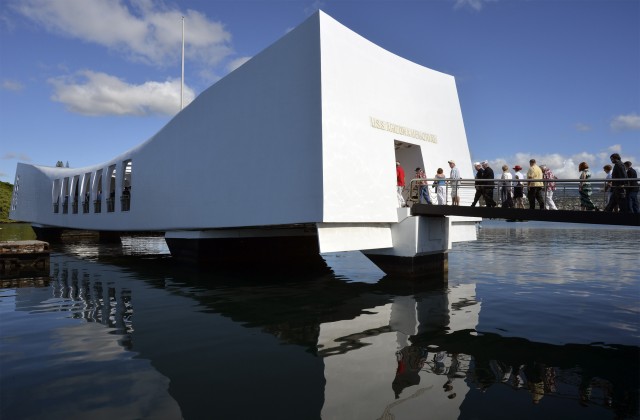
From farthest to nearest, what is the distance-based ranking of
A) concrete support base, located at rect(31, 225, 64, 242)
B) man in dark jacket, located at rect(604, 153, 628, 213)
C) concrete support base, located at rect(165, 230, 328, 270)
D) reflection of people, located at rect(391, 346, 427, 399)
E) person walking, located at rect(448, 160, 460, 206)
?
1. concrete support base, located at rect(31, 225, 64, 242)
2. concrete support base, located at rect(165, 230, 328, 270)
3. person walking, located at rect(448, 160, 460, 206)
4. man in dark jacket, located at rect(604, 153, 628, 213)
5. reflection of people, located at rect(391, 346, 427, 399)

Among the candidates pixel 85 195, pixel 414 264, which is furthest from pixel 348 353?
pixel 85 195

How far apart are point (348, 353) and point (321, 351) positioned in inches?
19.1

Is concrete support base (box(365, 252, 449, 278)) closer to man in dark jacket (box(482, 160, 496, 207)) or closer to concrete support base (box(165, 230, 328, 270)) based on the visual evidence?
man in dark jacket (box(482, 160, 496, 207))

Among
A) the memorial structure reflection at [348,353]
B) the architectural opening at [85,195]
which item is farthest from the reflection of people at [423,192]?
the architectural opening at [85,195]

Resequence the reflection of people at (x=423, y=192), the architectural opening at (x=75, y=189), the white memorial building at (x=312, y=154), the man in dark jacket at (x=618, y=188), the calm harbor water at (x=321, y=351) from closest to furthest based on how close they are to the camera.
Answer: the calm harbor water at (x=321, y=351), the man in dark jacket at (x=618, y=188), the white memorial building at (x=312, y=154), the reflection of people at (x=423, y=192), the architectural opening at (x=75, y=189)

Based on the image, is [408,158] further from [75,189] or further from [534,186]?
[75,189]

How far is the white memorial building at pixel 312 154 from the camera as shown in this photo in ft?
44.0

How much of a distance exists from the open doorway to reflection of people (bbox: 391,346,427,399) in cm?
1003

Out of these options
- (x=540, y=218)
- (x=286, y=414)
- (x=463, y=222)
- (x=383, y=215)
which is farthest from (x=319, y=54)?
(x=286, y=414)

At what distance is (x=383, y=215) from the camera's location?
14.7m

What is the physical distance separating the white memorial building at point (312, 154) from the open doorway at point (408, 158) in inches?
2.9

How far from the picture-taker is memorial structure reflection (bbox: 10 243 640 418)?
17.7 feet

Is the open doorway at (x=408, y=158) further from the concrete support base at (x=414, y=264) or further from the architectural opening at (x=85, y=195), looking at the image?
the architectural opening at (x=85, y=195)

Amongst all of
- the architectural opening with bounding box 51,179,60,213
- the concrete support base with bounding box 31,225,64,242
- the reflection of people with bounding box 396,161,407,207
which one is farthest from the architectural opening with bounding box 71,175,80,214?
the reflection of people with bounding box 396,161,407,207
